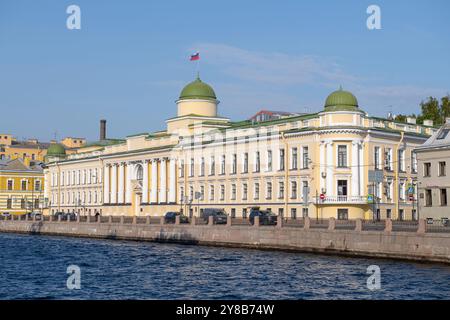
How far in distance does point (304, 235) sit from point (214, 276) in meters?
13.1

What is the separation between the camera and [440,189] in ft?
166

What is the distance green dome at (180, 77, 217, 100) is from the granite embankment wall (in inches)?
774

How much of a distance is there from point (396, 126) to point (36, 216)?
40.5 meters

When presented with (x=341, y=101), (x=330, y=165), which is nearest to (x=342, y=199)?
(x=330, y=165)

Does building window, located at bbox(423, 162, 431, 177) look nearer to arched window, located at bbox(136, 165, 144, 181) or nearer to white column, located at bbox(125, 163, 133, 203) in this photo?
arched window, located at bbox(136, 165, 144, 181)

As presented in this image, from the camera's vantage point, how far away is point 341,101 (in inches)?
2596

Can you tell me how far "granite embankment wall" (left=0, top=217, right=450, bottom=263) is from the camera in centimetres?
3800

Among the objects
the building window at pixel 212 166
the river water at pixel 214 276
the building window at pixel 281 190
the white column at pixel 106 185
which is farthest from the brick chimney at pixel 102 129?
the river water at pixel 214 276

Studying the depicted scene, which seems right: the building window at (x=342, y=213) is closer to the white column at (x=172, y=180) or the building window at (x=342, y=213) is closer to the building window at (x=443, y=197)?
the building window at (x=443, y=197)

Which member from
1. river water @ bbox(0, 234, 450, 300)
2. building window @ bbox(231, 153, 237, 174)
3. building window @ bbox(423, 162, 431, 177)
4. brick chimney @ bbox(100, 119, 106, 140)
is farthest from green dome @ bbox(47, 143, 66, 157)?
building window @ bbox(423, 162, 431, 177)

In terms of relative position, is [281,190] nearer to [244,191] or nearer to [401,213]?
[244,191]
